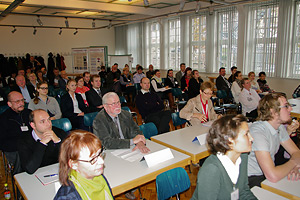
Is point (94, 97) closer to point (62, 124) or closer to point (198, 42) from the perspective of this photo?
point (62, 124)

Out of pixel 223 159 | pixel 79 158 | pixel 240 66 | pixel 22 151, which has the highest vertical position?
pixel 240 66

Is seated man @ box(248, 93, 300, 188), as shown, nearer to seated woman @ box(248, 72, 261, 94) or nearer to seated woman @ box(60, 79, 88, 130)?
seated woman @ box(60, 79, 88, 130)

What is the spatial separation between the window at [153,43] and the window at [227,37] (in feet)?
13.0

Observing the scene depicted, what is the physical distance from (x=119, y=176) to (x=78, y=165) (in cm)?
78

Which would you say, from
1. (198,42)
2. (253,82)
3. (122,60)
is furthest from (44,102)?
(122,60)

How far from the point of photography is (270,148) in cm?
227

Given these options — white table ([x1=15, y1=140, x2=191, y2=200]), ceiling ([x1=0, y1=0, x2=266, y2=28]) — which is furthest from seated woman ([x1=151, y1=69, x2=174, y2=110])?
white table ([x1=15, y1=140, x2=191, y2=200])

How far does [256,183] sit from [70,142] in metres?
1.78

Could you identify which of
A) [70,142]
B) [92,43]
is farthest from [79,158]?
[92,43]

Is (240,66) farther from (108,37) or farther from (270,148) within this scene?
(108,37)

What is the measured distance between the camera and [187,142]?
302cm

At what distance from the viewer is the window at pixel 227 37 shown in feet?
32.3

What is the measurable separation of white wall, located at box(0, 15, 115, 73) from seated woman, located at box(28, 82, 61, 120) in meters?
9.39

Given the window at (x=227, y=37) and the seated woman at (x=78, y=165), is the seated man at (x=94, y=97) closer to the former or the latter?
the seated woman at (x=78, y=165)
